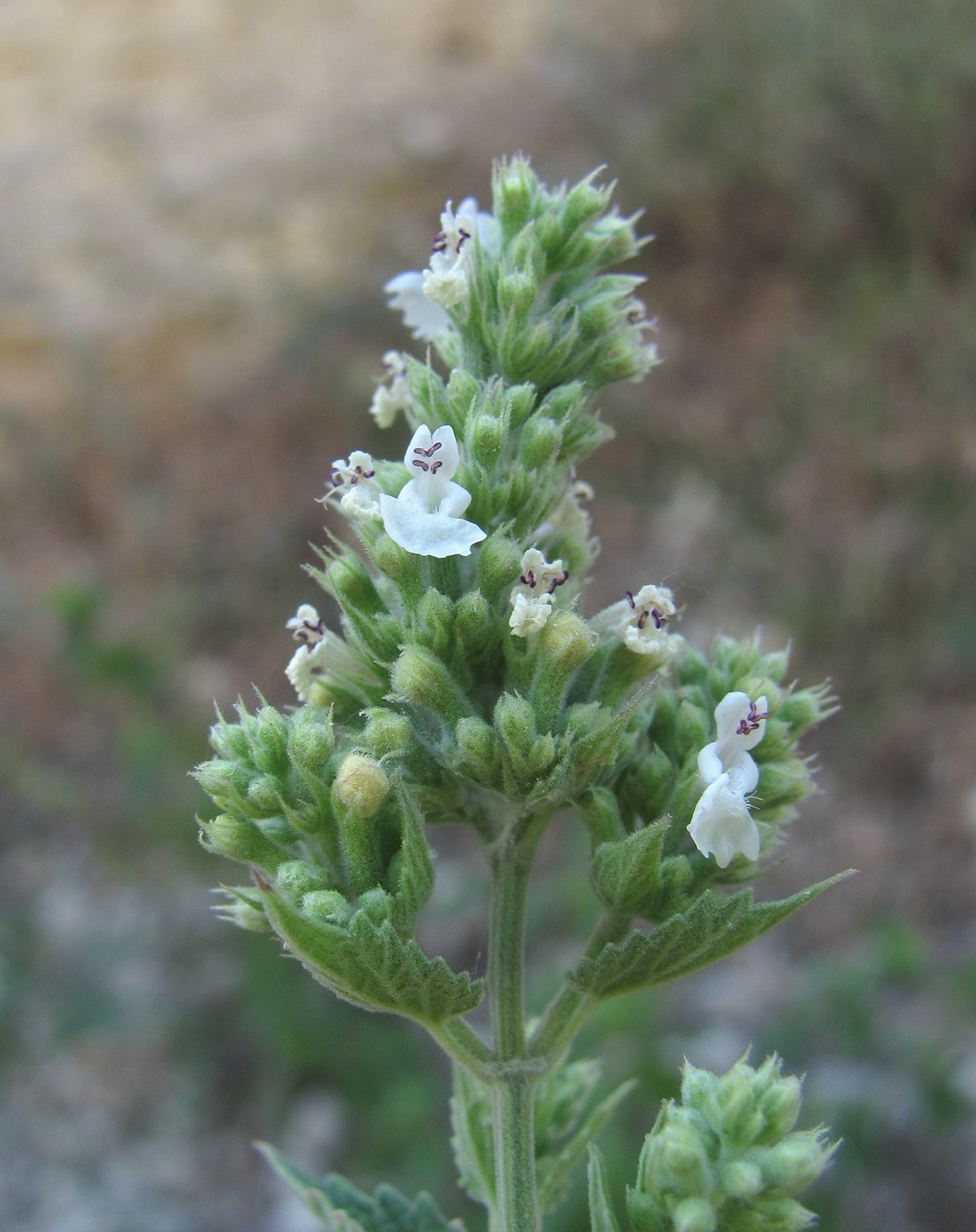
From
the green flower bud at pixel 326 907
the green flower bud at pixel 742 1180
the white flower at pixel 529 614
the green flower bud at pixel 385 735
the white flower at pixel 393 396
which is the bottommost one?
the green flower bud at pixel 742 1180

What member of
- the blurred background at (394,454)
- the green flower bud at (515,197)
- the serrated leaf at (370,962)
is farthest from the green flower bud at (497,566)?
the blurred background at (394,454)

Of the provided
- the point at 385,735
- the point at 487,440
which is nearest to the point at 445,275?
the point at 487,440

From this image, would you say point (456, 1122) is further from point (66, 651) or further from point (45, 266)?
point (45, 266)

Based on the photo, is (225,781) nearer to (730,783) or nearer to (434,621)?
(434,621)

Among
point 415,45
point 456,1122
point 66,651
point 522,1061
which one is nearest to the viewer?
point 522,1061

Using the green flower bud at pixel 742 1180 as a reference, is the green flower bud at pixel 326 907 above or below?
above

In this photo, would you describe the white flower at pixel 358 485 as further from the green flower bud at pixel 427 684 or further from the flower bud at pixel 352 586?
the green flower bud at pixel 427 684

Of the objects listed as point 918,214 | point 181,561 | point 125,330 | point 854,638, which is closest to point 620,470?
point 854,638
